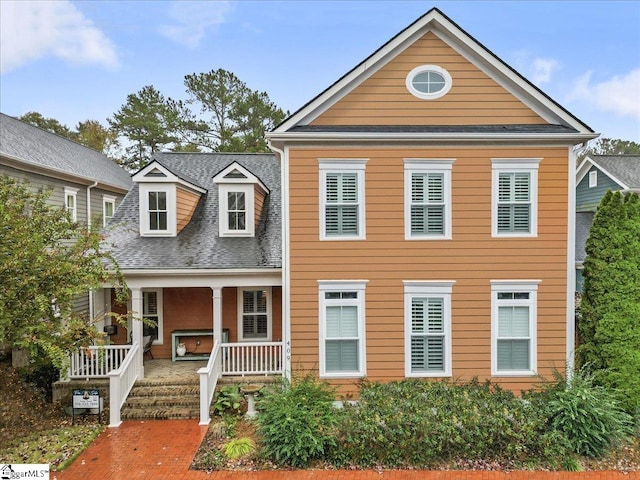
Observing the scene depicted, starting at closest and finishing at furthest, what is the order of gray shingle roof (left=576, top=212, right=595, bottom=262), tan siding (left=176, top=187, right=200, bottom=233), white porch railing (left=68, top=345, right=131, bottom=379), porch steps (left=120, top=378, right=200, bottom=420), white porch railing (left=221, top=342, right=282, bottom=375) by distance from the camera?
porch steps (left=120, top=378, right=200, bottom=420) < white porch railing (left=68, top=345, right=131, bottom=379) < white porch railing (left=221, top=342, right=282, bottom=375) < tan siding (left=176, top=187, right=200, bottom=233) < gray shingle roof (left=576, top=212, right=595, bottom=262)

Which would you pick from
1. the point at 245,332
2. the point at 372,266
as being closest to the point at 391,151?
the point at 372,266

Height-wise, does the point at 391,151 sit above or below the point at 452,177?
above

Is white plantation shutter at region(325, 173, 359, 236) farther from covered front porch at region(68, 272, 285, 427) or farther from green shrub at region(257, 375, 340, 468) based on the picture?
green shrub at region(257, 375, 340, 468)

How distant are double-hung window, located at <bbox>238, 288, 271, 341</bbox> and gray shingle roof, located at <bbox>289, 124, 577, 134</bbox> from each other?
17.5 ft

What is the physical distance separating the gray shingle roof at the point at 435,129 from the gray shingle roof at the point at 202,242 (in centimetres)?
358

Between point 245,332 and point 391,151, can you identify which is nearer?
point 391,151

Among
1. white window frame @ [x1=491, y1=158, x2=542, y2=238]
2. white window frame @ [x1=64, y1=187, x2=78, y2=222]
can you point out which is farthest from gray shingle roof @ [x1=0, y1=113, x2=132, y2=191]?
white window frame @ [x1=491, y1=158, x2=542, y2=238]

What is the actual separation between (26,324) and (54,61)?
2635 centimetres

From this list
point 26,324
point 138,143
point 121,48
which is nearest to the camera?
point 26,324

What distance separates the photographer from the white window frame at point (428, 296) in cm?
896

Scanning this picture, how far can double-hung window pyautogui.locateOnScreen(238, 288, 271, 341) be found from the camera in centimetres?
1164

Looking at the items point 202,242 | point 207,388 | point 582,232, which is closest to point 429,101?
point 202,242

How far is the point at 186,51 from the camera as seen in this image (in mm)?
26047

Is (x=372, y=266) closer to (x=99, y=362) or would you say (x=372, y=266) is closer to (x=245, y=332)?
(x=245, y=332)
